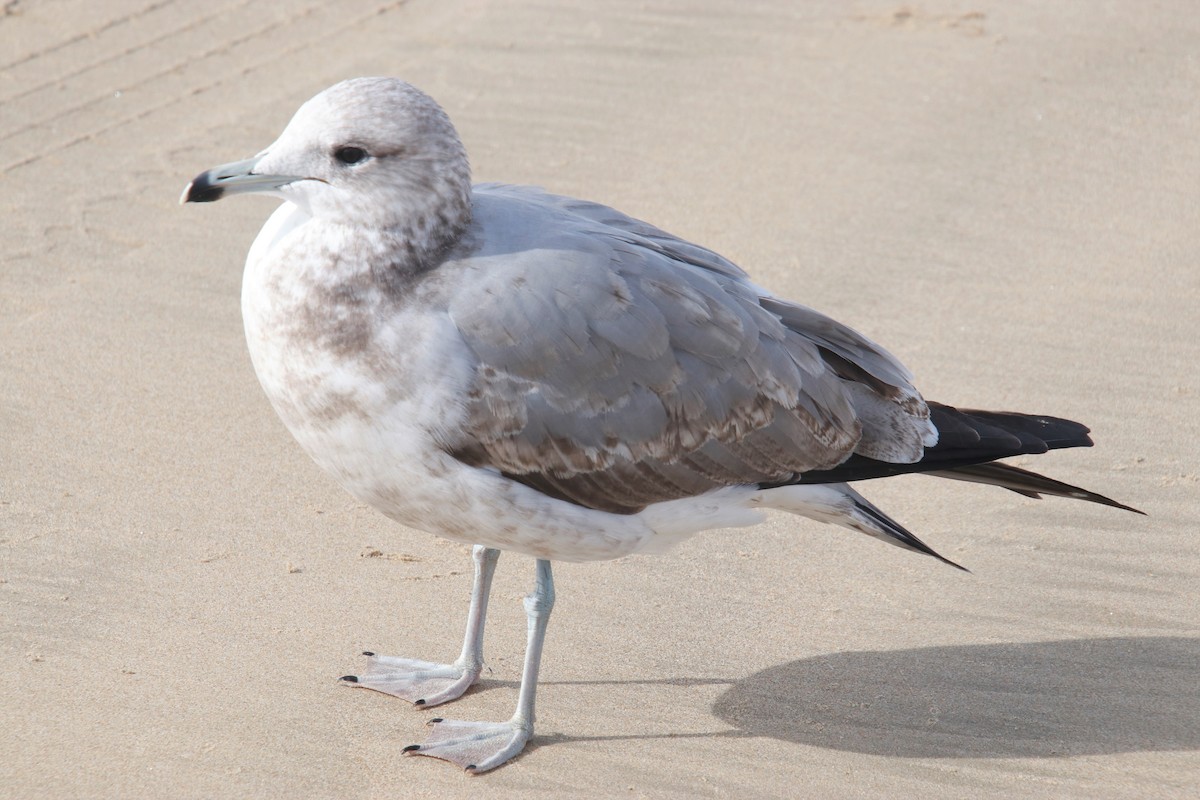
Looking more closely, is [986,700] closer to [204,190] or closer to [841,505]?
[841,505]

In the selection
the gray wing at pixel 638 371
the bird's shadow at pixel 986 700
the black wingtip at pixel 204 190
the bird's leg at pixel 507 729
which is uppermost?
the black wingtip at pixel 204 190

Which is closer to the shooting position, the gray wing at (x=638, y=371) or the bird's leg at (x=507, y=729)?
the gray wing at (x=638, y=371)

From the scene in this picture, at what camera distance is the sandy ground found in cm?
393

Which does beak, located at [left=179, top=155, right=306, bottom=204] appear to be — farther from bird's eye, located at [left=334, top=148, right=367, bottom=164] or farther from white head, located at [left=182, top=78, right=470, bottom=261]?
bird's eye, located at [left=334, top=148, right=367, bottom=164]

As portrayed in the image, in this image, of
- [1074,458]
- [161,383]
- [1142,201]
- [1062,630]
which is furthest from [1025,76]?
[161,383]

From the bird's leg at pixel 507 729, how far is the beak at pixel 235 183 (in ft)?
3.99

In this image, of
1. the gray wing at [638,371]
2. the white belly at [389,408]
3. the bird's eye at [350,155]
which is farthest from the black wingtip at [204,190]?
the gray wing at [638,371]

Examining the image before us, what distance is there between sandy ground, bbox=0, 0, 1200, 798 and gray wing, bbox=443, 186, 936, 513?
0.78 meters

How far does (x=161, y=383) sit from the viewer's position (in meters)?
5.62

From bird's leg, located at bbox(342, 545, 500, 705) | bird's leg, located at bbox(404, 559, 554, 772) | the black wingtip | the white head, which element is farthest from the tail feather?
the black wingtip

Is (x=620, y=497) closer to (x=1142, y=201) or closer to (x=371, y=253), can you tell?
(x=371, y=253)

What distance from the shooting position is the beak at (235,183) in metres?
3.53

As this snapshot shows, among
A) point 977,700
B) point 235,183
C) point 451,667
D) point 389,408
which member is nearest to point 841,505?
point 977,700

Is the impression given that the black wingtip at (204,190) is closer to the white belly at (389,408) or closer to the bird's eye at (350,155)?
the white belly at (389,408)
